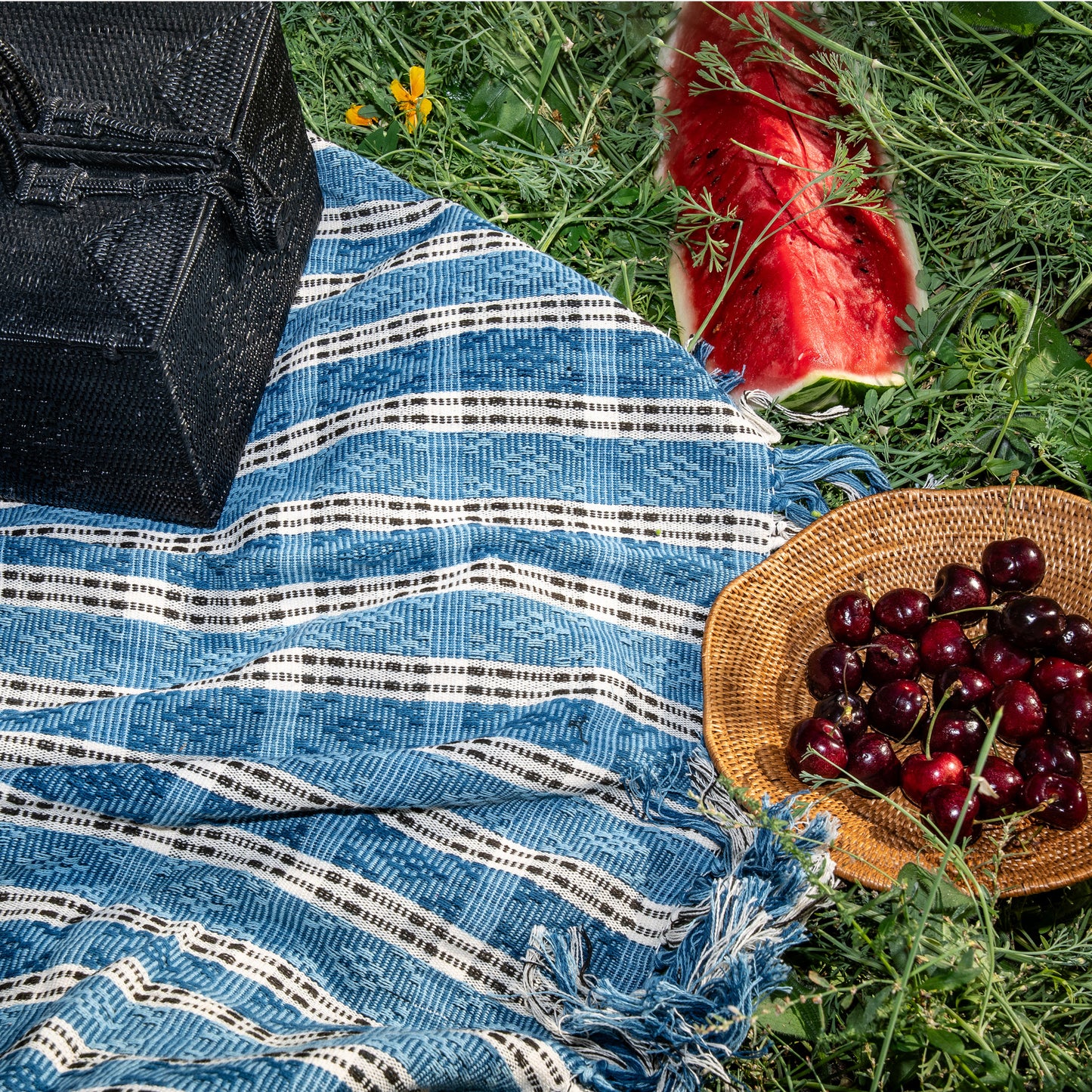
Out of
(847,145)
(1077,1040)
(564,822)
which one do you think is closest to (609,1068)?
(564,822)

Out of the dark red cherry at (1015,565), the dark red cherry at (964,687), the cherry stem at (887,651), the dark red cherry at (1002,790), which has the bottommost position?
the dark red cherry at (1002,790)

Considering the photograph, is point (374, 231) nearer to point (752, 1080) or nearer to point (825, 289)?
point (825, 289)

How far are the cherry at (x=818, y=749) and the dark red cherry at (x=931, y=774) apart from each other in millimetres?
98

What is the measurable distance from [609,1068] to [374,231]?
150 centimetres

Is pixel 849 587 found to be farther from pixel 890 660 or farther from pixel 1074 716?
pixel 1074 716

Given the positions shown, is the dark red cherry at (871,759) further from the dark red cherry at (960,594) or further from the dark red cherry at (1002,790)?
the dark red cherry at (960,594)

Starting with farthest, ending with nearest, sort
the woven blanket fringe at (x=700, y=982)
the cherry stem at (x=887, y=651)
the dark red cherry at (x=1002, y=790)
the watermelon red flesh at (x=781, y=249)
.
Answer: the watermelon red flesh at (x=781, y=249)
the cherry stem at (x=887, y=651)
the dark red cherry at (x=1002, y=790)
the woven blanket fringe at (x=700, y=982)

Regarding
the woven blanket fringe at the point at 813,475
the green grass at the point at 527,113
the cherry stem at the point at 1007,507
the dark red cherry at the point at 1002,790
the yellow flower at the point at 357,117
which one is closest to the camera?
the dark red cherry at the point at 1002,790

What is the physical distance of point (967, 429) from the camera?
1943 mm

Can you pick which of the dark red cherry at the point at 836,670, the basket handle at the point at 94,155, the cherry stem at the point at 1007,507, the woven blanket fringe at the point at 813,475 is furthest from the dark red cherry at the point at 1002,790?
the basket handle at the point at 94,155

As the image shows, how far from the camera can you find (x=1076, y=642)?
5.00 feet

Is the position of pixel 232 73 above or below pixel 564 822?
above

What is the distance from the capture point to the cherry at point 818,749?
4.74 feet

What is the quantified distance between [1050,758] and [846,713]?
0.89 feet
